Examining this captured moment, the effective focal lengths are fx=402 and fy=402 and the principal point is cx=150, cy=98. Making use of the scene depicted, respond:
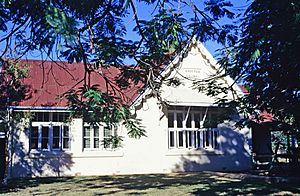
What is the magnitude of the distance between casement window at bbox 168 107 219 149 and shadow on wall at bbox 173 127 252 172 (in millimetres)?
470

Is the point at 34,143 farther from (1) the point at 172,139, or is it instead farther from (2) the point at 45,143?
(1) the point at 172,139

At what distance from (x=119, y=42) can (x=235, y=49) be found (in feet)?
11.4

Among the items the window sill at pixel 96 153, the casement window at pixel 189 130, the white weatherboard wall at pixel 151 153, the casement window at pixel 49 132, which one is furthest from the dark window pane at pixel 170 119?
the casement window at pixel 49 132

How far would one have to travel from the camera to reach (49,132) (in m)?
19.9

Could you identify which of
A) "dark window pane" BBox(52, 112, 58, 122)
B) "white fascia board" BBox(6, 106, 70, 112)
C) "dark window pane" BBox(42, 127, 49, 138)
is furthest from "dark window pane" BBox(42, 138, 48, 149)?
"white fascia board" BBox(6, 106, 70, 112)

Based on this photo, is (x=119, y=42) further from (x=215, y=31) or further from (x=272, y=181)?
(x=272, y=181)

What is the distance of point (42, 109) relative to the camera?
1944 cm

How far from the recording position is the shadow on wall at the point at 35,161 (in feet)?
62.8

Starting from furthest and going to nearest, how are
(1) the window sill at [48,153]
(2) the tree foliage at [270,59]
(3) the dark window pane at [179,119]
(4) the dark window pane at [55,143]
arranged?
1. (3) the dark window pane at [179,119]
2. (4) the dark window pane at [55,143]
3. (1) the window sill at [48,153]
4. (2) the tree foliage at [270,59]

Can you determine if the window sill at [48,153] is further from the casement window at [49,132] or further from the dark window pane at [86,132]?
the dark window pane at [86,132]

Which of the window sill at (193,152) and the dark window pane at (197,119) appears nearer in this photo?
the window sill at (193,152)

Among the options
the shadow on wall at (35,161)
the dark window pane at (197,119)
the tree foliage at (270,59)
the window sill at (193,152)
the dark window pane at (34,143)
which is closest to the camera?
the tree foliage at (270,59)

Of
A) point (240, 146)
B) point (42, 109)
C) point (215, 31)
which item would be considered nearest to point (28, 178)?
point (42, 109)

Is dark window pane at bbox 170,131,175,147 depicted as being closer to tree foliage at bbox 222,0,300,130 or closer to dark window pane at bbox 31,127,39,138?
dark window pane at bbox 31,127,39,138
